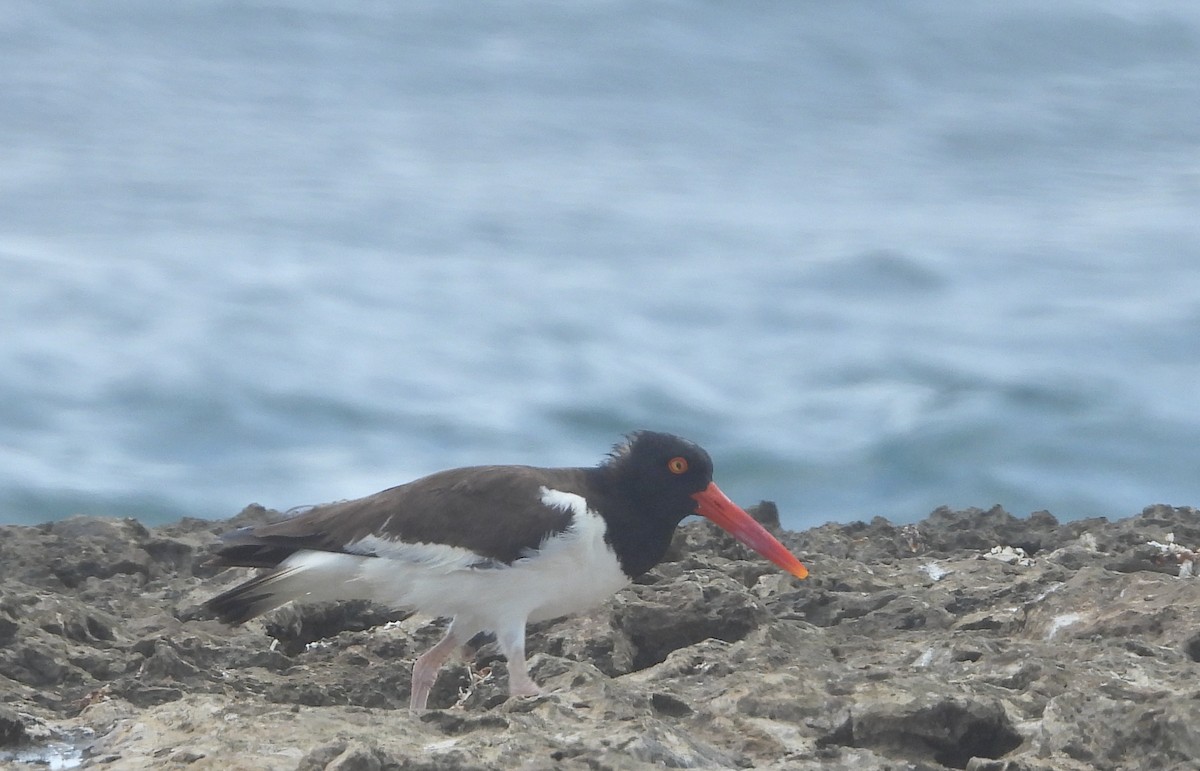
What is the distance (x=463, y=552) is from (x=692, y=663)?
1.31m

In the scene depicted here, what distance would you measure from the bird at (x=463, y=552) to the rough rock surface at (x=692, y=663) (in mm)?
194

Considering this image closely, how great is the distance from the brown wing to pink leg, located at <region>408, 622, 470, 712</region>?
14.3 inches

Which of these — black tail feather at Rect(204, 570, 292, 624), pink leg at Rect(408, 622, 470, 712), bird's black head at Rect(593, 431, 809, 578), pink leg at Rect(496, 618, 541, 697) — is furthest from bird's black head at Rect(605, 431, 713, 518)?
black tail feather at Rect(204, 570, 292, 624)

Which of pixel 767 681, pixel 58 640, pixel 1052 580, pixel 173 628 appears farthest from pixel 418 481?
pixel 1052 580

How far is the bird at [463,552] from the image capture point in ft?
22.6

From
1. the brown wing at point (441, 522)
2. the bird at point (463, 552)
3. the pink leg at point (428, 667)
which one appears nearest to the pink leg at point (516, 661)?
the bird at point (463, 552)

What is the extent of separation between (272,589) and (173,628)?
1.64 feet

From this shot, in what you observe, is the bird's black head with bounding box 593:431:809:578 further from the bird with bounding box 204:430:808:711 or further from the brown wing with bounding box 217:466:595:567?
the brown wing with bounding box 217:466:595:567

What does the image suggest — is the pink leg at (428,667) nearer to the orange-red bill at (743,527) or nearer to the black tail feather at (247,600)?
the black tail feather at (247,600)

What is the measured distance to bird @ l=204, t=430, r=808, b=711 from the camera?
6.88 metres

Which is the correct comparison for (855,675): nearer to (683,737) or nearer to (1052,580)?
(683,737)

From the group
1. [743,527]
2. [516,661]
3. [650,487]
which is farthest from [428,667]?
[743,527]

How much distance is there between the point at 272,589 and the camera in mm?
6902

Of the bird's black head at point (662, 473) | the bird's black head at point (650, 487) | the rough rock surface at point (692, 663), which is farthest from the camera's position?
the bird's black head at point (662, 473)
